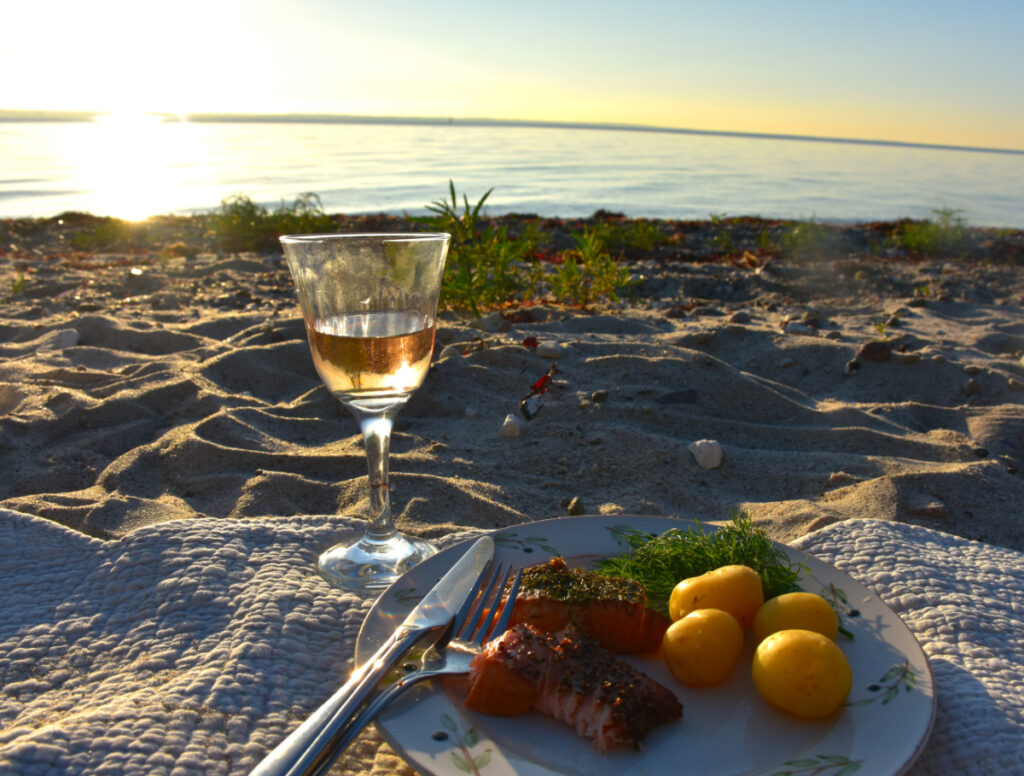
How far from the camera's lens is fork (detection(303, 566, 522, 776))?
1273mm

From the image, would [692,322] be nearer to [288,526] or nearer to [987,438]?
[987,438]

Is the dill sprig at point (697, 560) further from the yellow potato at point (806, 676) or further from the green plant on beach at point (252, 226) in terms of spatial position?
the green plant on beach at point (252, 226)

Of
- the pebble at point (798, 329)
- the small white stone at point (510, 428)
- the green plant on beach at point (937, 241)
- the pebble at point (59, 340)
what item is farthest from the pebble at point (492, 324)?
the green plant on beach at point (937, 241)

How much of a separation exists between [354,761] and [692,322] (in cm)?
474

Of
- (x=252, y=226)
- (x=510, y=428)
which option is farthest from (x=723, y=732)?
(x=252, y=226)

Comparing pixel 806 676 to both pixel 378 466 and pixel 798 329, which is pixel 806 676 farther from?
pixel 798 329

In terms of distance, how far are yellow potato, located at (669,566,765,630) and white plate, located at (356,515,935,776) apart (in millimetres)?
88

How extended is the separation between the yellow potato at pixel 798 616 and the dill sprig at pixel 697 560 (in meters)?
0.21

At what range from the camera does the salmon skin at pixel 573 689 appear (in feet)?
4.25

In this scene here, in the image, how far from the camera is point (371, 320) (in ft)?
6.37

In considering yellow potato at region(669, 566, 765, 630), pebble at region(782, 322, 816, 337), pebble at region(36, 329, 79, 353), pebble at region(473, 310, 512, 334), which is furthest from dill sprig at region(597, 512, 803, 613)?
pebble at region(36, 329, 79, 353)

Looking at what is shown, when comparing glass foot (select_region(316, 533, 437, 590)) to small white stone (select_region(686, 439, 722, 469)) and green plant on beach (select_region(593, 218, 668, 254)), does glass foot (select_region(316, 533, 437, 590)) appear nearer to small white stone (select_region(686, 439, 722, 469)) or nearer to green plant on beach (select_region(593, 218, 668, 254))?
small white stone (select_region(686, 439, 722, 469))

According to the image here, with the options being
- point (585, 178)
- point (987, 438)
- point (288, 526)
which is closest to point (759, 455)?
point (987, 438)

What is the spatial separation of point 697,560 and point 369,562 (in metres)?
0.89
